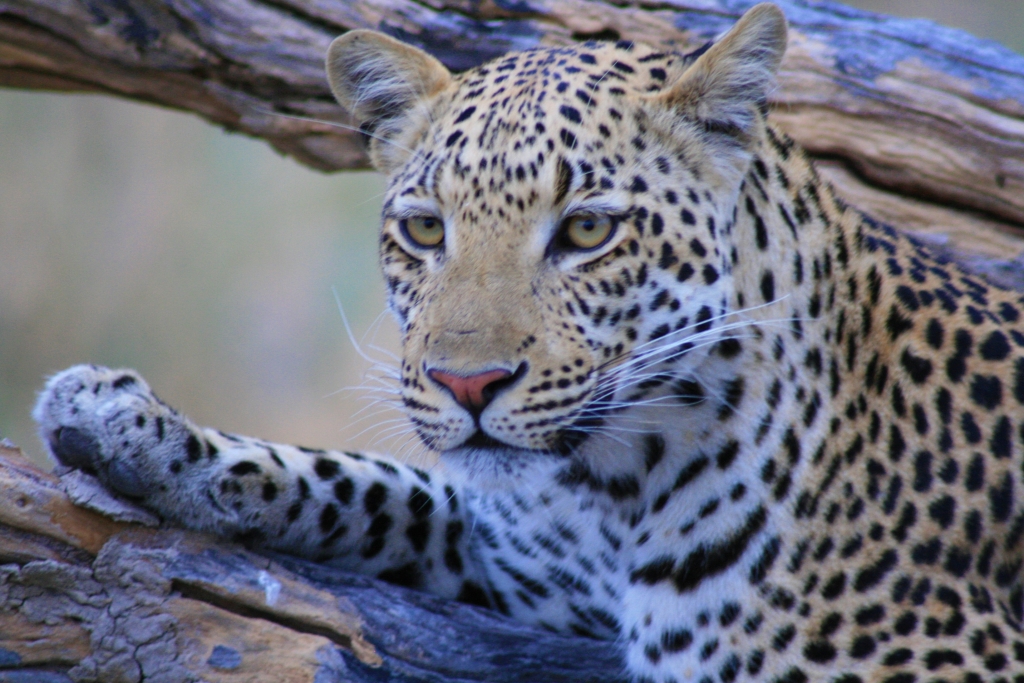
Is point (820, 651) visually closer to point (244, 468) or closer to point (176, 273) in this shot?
point (244, 468)

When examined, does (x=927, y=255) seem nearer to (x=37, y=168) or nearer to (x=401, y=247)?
(x=401, y=247)

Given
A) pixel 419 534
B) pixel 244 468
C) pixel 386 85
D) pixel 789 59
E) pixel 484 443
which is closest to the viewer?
pixel 484 443

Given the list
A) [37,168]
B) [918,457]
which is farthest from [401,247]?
[37,168]

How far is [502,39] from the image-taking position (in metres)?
5.95

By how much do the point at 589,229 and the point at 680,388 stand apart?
26.4 inches

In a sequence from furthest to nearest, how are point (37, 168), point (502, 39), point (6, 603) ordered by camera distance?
point (37, 168) → point (502, 39) → point (6, 603)

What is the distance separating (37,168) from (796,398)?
15.2m

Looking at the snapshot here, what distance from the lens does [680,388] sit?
12.3 ft

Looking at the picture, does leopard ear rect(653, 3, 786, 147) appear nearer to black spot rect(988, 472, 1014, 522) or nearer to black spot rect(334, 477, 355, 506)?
black spot rect(988, 472, 1014, 522)

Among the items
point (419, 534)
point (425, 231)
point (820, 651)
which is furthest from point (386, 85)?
point (820, 651)

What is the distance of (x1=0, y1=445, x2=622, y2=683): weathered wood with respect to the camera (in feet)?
11.6

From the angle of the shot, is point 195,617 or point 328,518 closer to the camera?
point 195,617

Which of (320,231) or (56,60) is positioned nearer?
(56,60)

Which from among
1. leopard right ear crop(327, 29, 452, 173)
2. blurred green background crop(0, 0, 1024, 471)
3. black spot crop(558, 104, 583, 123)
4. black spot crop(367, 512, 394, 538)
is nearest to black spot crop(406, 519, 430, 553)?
black spot crop(367, 512, 394, 538)
